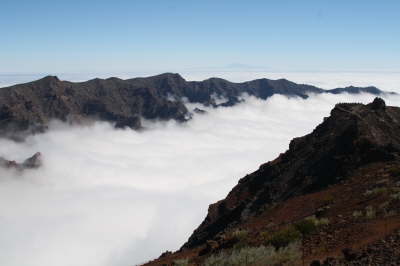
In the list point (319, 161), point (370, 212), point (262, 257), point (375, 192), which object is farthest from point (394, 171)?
point (262, 257)

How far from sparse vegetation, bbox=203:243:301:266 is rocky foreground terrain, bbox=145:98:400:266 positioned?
0.03 metres

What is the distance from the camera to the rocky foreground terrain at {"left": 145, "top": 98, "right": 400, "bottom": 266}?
1484cm

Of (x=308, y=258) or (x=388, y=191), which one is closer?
(x=308, y=258)

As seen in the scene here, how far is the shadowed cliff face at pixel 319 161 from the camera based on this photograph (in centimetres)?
Answer: 3180

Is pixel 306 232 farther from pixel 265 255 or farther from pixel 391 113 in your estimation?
pixel 391 113

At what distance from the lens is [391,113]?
129ft

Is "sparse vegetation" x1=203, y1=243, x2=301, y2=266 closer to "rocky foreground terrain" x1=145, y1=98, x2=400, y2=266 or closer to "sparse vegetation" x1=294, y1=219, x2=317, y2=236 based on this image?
"rocky foreground terrain" x1=145, y1=98, x2=400, y2=266

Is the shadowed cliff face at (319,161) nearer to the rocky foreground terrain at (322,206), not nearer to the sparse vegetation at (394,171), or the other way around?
the rocky foreground terrain at (322,206)

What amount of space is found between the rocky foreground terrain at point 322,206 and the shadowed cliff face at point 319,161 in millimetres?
72

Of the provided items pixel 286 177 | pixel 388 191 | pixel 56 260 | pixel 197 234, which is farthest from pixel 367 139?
pixel 56 260

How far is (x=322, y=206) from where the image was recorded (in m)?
23.9

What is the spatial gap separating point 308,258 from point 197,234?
2271cm

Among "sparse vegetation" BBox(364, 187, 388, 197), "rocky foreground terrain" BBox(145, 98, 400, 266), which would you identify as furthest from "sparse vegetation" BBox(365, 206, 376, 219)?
"sparse vegetation" BBox(364, 187, 388, 197)

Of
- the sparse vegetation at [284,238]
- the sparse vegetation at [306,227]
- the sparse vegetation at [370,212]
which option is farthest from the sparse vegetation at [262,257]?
the sparse vegetation at [370,212]
